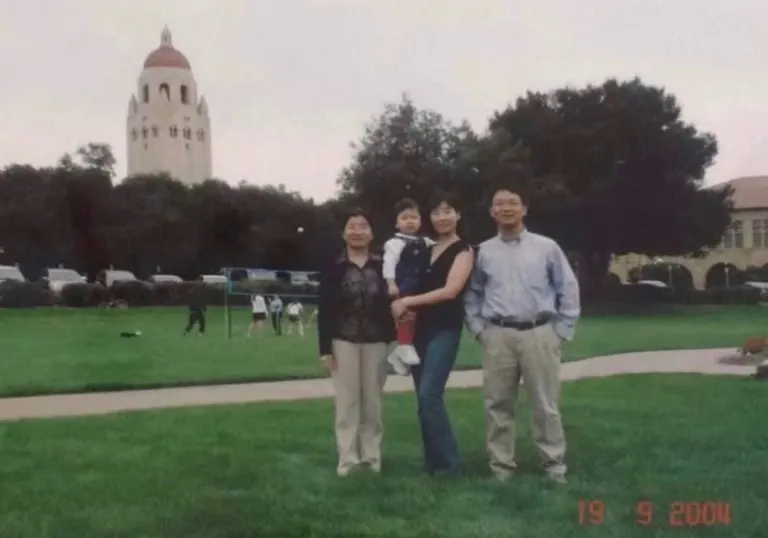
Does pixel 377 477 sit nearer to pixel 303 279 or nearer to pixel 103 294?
pixel 303 279

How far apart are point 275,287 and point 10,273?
3.66 ft

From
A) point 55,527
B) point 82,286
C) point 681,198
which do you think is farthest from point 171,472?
point 681,198

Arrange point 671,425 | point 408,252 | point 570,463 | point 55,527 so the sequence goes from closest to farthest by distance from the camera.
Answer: point 55,527
point 408,252
point 570,463
point 671,425

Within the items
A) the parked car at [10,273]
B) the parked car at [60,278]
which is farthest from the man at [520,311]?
the parked car at [10,273]

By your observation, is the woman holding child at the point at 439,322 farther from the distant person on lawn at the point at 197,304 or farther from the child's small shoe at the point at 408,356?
the distant person on lawn at the point at 197,304

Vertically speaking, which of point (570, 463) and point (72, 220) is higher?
point (72, 220)

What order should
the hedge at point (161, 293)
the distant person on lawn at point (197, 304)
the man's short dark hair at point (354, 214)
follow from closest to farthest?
the man's short dark hair at point (354, 214)
the hedge at point (161, 293)
the distant person on lawn at point (197, 304)

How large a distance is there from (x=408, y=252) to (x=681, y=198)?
3.78 feet

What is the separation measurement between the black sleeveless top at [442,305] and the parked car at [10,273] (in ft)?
5.77

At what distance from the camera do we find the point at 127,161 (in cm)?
363

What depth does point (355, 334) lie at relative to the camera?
3139 millimetres

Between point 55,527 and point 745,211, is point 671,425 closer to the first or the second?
point 745,211

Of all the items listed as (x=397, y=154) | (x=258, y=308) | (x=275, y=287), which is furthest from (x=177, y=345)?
(x=397, y=154)

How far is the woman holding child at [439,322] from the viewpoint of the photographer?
299 centimetres
